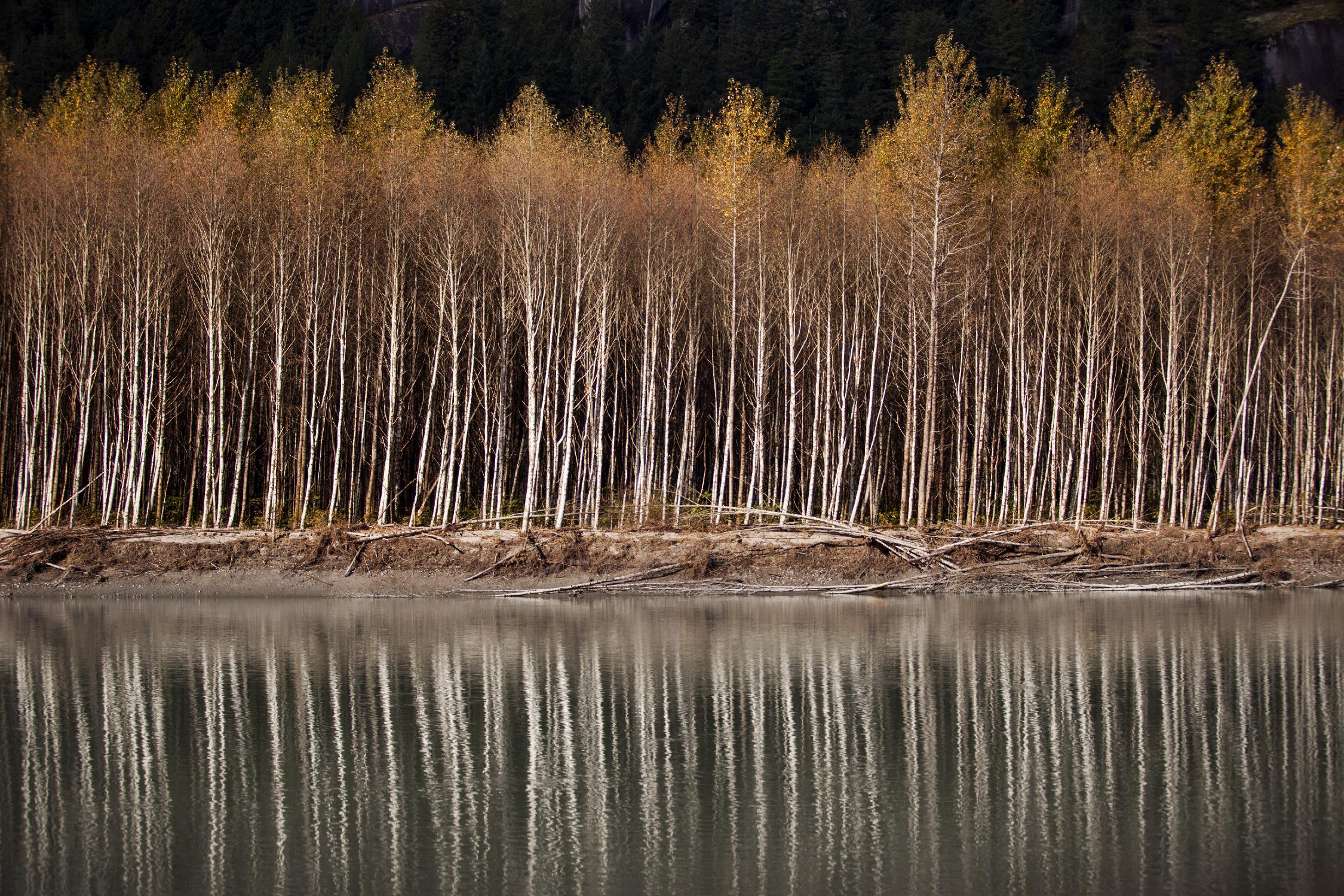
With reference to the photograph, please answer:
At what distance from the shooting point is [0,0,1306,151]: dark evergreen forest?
83.9 m

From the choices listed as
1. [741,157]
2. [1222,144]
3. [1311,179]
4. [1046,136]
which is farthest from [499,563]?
[1311,179]

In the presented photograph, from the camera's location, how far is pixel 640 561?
115ft

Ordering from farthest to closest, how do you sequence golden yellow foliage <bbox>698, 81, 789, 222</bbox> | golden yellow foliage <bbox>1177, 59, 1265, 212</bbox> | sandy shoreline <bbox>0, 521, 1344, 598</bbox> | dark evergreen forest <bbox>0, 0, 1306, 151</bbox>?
dark evergreen forest <bbox>0, 0, 1306, 151</bbox>
golden yellow foliage <bbox>1177, 59, 1265, 212</bbox>
golden yellow foliage <bbox>698, 81, 789, 222</bbox>
sandy shoreline <bbox>0, 521, 1344, 598</bbox>

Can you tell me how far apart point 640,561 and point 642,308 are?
1191cm

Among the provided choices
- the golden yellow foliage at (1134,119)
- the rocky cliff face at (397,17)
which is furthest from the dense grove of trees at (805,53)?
the golden yellow foliage at (1134,119)

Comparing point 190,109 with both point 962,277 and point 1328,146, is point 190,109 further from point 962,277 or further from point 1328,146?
point 1328,146

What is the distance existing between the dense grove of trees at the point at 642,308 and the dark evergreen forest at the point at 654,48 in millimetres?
36069

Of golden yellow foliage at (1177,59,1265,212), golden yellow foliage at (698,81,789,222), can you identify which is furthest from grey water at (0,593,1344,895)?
golden yellow foliage at (1177,59,1265,212)

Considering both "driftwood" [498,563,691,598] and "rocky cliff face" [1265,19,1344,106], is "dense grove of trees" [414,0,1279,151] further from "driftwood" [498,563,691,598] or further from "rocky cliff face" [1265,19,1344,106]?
"driftwood" [498,563,691,598]

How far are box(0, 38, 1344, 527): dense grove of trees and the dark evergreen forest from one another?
3607 centimetres

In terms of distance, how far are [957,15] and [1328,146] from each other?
63407 mm

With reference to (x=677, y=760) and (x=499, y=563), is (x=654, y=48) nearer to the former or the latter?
(x=499, y=563)

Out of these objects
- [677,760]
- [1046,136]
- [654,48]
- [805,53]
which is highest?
[654,48]

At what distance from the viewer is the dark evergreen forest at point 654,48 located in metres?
83.9
